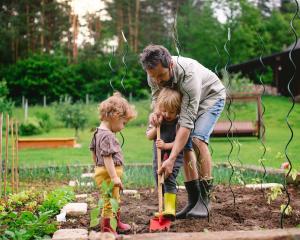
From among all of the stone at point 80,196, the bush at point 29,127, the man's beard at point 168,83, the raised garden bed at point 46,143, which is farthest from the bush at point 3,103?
the man's beard at point 168,83

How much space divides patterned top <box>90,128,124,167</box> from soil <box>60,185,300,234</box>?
0.44 m

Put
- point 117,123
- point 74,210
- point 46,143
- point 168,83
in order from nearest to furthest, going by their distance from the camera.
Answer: point 117,123 → point 168,83 → point 74,210 → point 46,143

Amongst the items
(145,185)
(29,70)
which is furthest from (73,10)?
(145,185)

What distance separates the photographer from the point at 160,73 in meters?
2.94

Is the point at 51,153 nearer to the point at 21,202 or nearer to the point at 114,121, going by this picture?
the point at 21,202

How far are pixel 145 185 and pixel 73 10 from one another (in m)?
25.9

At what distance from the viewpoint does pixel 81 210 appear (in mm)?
3395

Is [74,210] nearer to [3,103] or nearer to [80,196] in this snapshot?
[80,196]

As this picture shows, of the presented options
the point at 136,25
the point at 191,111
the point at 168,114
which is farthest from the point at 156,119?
the point at 136,25

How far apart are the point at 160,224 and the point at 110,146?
593mm

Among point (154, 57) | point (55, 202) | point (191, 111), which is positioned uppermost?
point (154, 57)

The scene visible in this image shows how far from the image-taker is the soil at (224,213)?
2938mm

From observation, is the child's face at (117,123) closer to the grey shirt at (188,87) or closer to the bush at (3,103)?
the grey shirt at (188,87)

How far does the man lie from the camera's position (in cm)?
290
